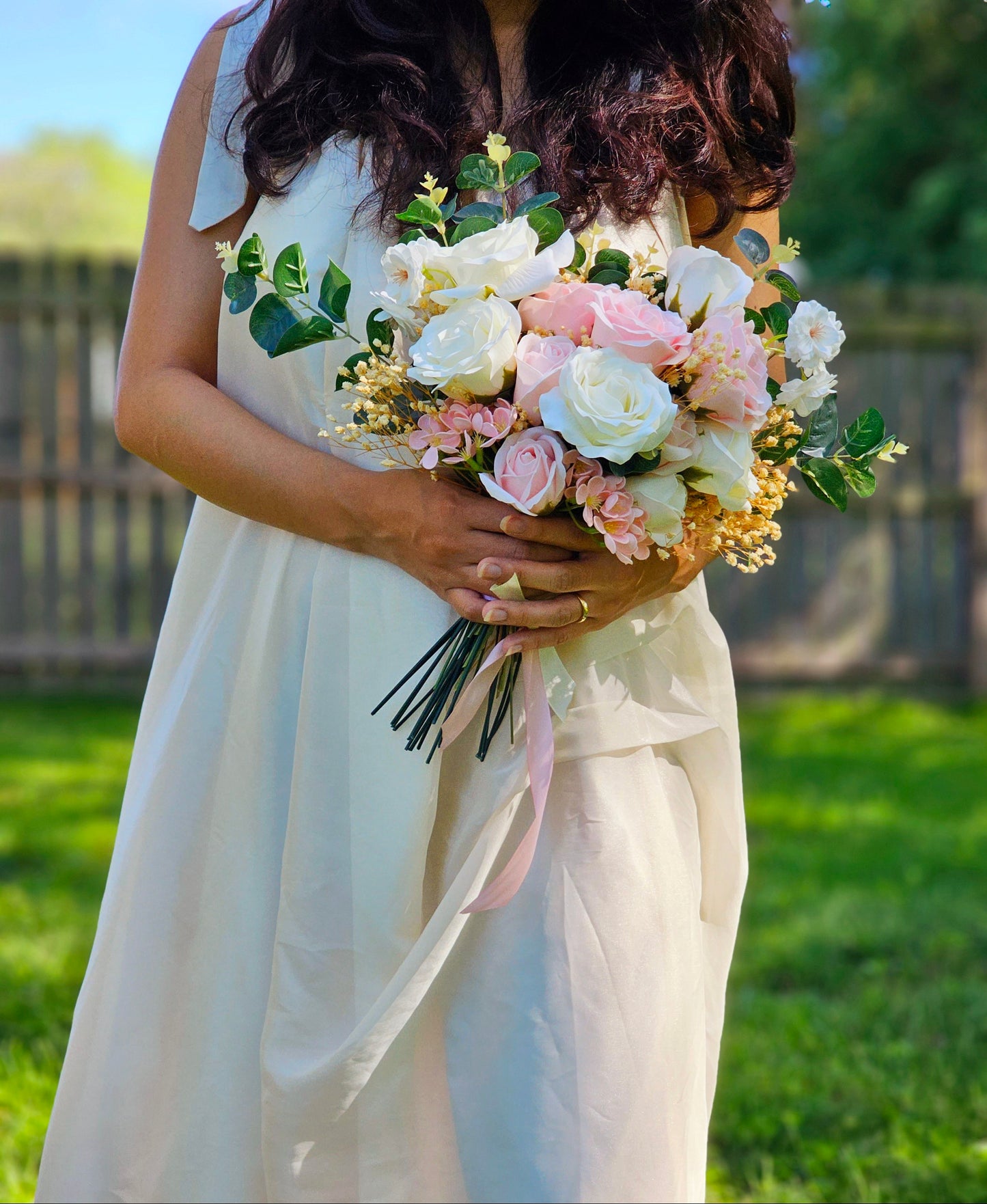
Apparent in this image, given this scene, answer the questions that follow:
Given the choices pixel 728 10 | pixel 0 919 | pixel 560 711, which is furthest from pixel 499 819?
pixel 0 919

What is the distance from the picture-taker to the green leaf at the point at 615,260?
147 centimetres

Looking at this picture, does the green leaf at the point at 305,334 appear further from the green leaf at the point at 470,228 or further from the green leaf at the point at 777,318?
the green leaf at the point at 777,318

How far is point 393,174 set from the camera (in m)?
1.62

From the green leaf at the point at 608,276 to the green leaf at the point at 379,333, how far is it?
9.4 inches

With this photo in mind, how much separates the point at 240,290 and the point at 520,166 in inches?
13.9

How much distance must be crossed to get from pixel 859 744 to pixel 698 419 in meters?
4.89

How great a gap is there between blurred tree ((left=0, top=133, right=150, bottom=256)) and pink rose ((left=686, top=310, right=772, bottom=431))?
35148 millimetres

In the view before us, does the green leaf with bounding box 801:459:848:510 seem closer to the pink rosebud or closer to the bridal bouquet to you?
the bridal bouquet

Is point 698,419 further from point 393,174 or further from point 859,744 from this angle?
point 859,744

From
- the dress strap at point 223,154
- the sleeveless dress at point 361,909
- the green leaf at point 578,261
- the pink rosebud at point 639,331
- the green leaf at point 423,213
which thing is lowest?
the sleeveless dress at point 361,909

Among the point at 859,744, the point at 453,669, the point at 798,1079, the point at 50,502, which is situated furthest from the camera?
the point at 50,502

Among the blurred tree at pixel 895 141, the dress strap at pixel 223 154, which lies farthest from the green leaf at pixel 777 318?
the blurred tree at pixel 895 141

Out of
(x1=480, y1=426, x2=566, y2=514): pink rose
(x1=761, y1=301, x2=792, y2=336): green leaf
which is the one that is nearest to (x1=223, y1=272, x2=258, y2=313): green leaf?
(x1=480, y1=426, x2=566, y2=514): pink rose

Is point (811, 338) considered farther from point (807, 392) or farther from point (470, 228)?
point (470, 228)
